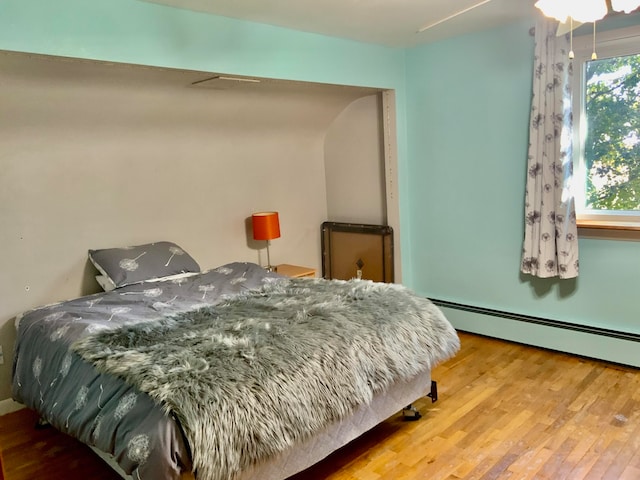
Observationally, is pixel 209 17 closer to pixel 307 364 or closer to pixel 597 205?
pixel 307 364

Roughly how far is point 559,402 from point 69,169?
3224 mm

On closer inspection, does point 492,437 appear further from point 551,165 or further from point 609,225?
point 551,165

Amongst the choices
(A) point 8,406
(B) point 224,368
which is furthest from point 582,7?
(A) point 8,406

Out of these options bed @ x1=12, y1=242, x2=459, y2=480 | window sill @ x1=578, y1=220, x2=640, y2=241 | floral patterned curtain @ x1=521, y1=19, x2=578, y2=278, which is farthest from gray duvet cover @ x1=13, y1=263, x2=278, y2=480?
window sill @ x1=578, y1=220, x2=640, y2=241

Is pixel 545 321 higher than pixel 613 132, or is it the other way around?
pixel 613 132

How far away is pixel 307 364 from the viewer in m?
2.13

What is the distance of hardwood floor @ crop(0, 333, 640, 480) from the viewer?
232cm

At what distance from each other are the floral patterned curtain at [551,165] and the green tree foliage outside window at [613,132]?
0.19 metres

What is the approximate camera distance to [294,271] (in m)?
4.09

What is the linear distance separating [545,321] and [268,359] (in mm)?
2298

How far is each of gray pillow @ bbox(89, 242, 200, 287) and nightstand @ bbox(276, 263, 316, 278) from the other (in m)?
0.77

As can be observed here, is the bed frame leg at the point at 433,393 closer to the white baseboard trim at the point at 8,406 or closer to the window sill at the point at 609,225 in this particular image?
the window sill at the point at 609,225

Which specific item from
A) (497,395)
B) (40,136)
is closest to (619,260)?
(497,395)

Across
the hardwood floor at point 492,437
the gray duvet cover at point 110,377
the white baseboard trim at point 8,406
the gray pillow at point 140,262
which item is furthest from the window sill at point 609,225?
the white baseboard trim at point 8,406
